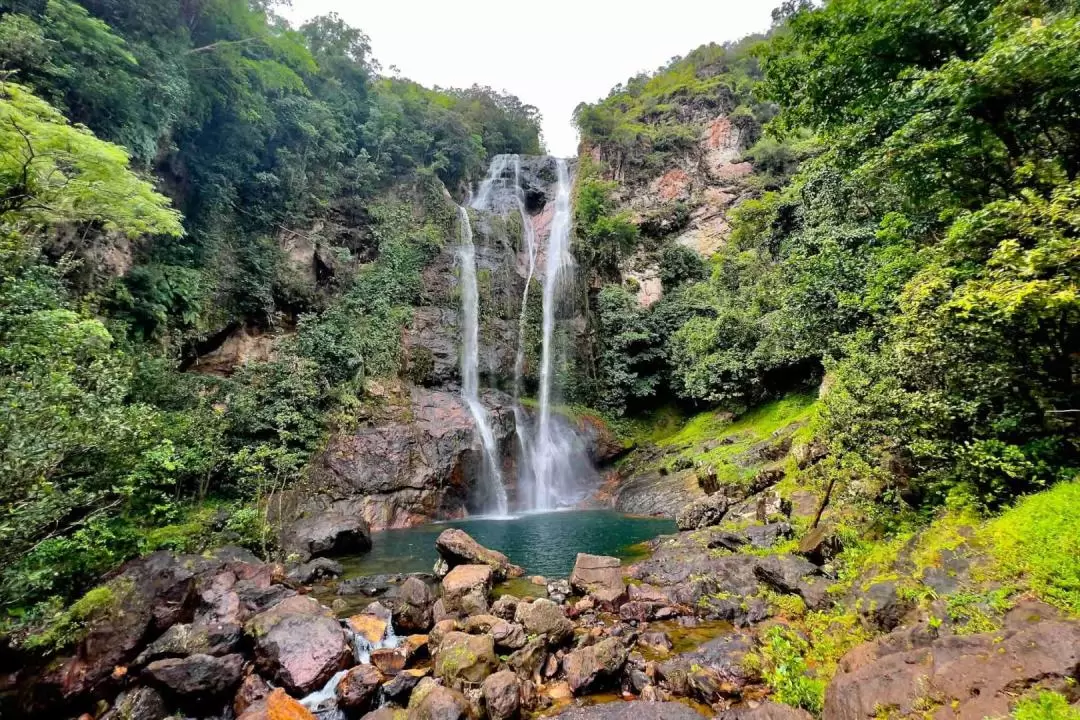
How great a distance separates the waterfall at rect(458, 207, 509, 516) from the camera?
22.3m

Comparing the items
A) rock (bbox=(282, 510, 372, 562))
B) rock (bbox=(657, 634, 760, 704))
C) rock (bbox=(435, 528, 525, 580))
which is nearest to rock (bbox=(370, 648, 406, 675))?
rock (bbox=(435, 528, 525, 580))

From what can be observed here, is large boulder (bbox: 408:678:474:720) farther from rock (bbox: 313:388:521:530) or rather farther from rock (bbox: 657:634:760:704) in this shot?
rock (bbox: 313:388:521:530)

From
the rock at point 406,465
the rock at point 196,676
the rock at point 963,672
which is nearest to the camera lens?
the rock at point 963,672

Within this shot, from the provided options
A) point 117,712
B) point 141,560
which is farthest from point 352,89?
point 117,712

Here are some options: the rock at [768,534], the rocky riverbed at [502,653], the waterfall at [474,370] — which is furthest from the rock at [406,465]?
the rock at [768,534]

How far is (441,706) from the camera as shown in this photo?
5.42 metres

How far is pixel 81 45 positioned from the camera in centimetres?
1359

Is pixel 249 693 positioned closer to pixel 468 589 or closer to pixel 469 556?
pixel 468 589

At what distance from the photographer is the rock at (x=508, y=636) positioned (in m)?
6.98

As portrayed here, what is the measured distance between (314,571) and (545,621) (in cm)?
677

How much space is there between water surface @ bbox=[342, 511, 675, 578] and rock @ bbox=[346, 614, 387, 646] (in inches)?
141

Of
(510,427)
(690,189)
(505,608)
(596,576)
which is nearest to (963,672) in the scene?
(505,608)

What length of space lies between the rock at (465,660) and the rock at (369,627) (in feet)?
5.21

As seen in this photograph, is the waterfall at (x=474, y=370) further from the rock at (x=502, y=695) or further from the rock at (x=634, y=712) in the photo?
the rock at (x=634, y=712)
